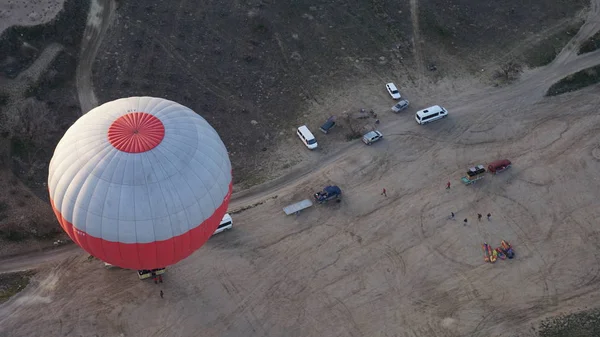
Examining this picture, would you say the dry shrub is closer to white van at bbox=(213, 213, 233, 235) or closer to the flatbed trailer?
white van at bbox=(213, 213, 233, 235)

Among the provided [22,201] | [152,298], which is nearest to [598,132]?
[152,298]

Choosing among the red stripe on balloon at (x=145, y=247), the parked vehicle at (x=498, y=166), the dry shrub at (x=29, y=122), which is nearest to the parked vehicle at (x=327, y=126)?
the parked vehicle at (x=498, y=166)

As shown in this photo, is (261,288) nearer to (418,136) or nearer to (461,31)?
(418,136)

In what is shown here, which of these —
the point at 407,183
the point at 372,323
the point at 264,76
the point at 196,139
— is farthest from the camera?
the point at 264,76

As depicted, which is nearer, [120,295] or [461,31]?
[120,295]

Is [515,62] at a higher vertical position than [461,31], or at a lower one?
lower

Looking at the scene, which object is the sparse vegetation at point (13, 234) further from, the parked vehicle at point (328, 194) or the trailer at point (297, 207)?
the parked vehicle at point (328, 194)

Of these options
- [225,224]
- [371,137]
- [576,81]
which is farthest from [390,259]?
[576,81]

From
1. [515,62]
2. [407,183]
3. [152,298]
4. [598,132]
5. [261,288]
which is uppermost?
[152,298]
